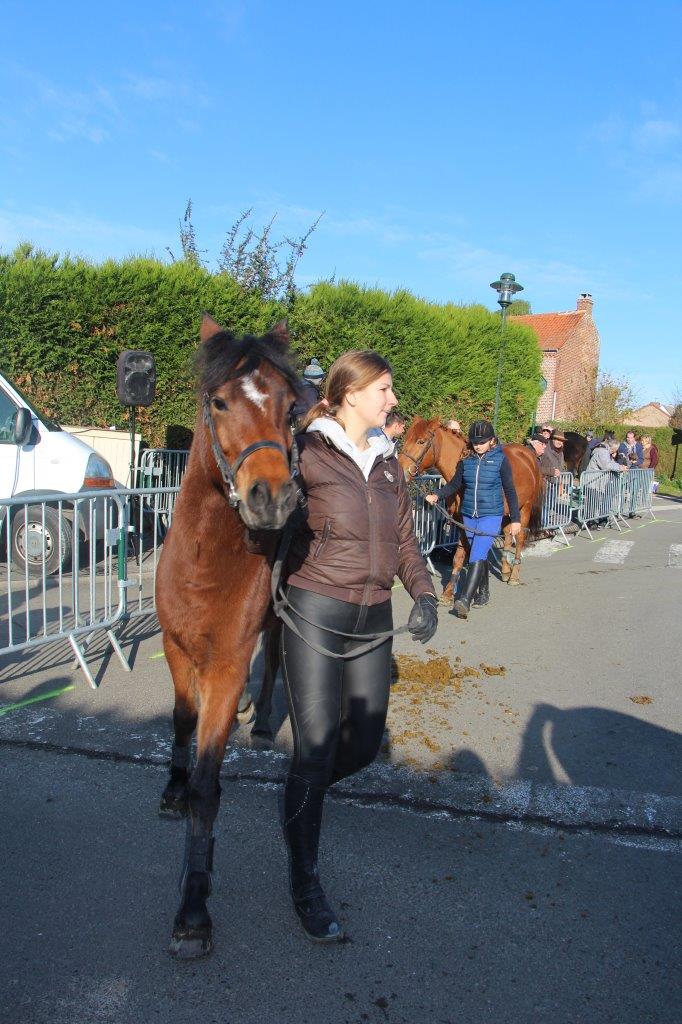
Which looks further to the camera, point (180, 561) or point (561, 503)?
point (561, 503)

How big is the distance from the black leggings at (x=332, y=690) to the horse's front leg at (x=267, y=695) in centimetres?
160

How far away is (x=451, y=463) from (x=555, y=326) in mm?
40942

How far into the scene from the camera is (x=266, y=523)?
8.18ft

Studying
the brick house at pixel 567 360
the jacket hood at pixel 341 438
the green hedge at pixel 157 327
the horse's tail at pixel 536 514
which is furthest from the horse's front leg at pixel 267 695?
the brick house at pixel 567 360

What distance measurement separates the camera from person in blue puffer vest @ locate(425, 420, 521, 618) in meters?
8.11

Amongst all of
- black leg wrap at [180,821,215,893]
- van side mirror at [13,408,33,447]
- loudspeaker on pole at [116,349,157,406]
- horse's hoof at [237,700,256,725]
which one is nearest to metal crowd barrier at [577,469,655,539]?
loudspeaker on pole at [116,349,157,406]

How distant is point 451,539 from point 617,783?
768 cm

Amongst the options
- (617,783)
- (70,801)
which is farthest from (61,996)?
(617,783)

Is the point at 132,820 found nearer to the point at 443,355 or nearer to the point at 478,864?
the point at 478,864

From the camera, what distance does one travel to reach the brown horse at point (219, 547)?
2674 mm

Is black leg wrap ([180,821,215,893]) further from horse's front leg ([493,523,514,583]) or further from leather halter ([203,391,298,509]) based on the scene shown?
horse's front leg ([493,523,514,583])

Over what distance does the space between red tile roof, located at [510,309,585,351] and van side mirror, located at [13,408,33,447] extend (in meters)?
40.0

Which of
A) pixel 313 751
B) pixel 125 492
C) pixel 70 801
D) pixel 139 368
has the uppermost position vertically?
pixel 139 368

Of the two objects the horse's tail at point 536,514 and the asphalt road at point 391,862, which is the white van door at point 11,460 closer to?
the asphalt road at point 391,862
